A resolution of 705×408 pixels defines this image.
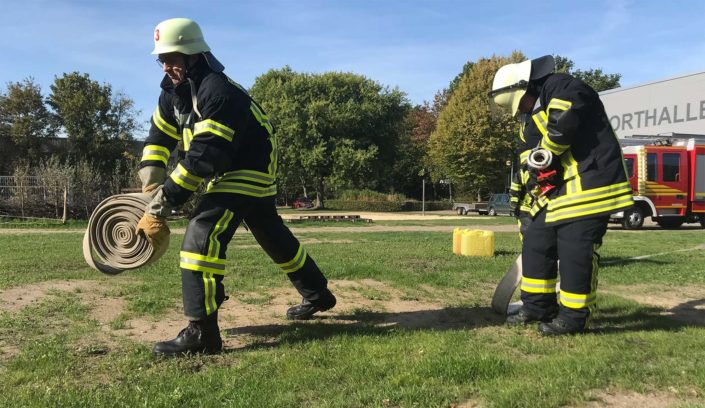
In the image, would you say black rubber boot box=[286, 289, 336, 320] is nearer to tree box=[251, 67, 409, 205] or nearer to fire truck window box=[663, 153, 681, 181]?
fire truck window box=[663, 153, 681, 181]

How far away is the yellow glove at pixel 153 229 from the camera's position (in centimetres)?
365

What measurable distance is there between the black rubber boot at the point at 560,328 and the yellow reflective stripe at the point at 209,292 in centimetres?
244

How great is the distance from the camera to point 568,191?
4.05 m

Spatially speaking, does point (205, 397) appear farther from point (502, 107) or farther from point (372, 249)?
point (372, 249)

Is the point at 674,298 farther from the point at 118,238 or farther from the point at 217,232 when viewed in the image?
the point at 118,238

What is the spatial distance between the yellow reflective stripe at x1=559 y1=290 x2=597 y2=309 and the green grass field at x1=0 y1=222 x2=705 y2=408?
0.24 meters

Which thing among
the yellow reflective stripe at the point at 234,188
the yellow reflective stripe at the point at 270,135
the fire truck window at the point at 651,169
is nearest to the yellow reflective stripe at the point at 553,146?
the yellow reflective stripe at the point at 270,135

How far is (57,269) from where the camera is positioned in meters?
7.08

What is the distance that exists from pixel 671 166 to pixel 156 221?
19.5 meters

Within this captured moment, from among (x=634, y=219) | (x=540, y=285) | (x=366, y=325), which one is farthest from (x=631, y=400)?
(x=634, y=219)

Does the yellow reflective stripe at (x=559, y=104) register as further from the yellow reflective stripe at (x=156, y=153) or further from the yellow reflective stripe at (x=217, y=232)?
the yellow reflective stripe at (x=156, y=153)

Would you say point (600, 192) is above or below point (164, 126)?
below

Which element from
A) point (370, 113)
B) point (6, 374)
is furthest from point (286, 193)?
point (6, 374)

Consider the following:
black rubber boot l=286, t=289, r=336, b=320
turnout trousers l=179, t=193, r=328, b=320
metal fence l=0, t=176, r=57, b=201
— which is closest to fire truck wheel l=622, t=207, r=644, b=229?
black rubber boot l=286, t=289, r=336, b=320
